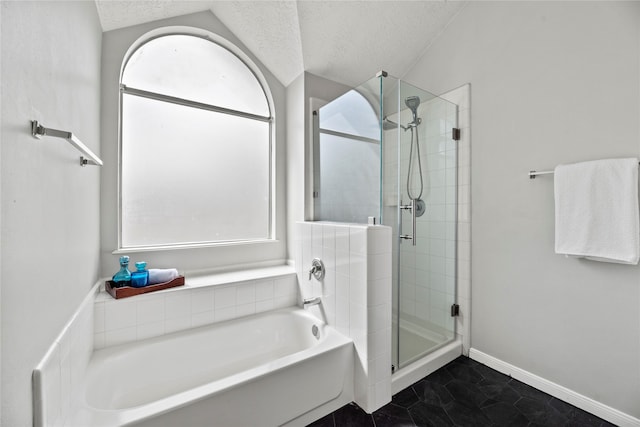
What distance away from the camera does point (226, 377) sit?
1.50 m

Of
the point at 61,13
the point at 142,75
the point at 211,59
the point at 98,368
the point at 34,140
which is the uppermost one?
the point at 211,59

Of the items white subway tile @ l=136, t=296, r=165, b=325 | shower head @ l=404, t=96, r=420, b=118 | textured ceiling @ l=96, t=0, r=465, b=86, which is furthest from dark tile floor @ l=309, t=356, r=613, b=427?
textured ceiling @ l=96, t=0, r=465, b=86

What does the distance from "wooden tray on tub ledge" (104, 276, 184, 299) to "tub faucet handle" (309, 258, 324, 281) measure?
88 centimetres

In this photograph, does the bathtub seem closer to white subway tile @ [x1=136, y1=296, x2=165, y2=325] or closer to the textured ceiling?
white subway tile @ [x1=136, y1=296, x2=165, y2=325]

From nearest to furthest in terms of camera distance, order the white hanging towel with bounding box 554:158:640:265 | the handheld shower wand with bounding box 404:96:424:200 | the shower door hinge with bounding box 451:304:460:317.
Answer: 1. the white hanging towel with bounding box 554:158:640:265
2. the handheld shower wand with bounding box 404:96:424:200
3. the shower door hinge with bounding box 451:304:460:317

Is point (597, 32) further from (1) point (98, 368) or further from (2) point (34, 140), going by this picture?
(1) point (98, 368)

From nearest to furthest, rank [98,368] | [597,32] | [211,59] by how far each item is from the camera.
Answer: [98,368] → [597,32] → [211,59]

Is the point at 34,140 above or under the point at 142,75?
under

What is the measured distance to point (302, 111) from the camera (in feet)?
7.51

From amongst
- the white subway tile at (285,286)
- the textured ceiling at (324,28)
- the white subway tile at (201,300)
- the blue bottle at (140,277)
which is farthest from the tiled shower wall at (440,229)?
the blue bottle at (140,277)

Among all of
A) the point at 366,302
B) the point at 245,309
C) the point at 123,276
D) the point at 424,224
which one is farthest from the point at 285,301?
the point at 424,224

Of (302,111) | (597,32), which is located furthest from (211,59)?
(597,32)

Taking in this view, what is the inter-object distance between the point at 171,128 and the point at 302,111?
1018 millimetres

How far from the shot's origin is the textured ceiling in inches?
74.7
